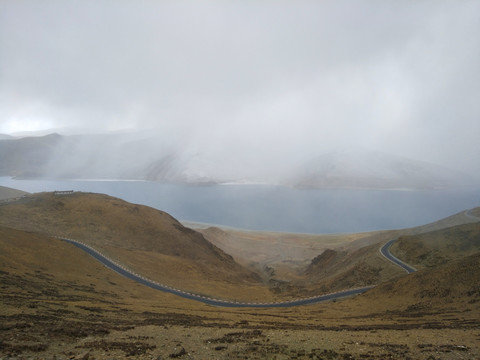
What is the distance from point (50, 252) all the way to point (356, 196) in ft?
571

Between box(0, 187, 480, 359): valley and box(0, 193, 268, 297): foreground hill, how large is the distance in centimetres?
23

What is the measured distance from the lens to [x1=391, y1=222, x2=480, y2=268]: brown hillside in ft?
120

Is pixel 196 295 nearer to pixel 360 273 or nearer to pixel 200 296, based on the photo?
pixel 200 296

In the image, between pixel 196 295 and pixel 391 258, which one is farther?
pixel 391 258

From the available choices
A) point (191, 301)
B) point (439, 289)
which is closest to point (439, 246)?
point (439, 289)

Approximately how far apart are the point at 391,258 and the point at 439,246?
19.1ft

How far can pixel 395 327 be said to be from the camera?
16.6 m

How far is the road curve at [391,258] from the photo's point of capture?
3656 cm

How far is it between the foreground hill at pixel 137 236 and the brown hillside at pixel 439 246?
19167mm

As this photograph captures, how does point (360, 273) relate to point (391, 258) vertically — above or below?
below

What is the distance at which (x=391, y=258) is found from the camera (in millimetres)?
41031

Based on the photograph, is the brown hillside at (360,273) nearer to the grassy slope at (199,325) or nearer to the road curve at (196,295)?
the road curve at (196,295)

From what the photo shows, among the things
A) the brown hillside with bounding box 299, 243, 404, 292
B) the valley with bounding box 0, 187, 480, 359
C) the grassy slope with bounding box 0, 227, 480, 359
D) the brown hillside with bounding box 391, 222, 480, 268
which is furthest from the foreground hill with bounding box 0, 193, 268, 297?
the brown hillside with bounding box 391, 222, 480, 268

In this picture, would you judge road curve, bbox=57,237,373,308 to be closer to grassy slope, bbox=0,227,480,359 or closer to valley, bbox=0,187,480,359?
valley, bbox=0,187,480,359
